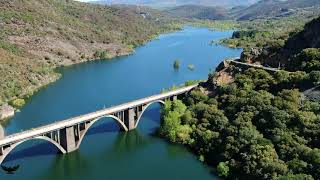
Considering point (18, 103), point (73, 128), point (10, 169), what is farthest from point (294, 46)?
point (10, 169)

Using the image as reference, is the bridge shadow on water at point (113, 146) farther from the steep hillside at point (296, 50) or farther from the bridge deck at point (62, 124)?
the steep hillside at point (296, 50)

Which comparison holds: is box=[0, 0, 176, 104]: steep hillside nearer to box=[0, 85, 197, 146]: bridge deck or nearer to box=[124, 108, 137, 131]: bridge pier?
box=[124, 108, 137, 131]: bridge pier

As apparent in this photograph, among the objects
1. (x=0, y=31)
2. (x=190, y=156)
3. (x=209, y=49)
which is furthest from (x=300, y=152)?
(x=209, y=49)

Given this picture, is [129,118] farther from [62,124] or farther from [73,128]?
[62,124]

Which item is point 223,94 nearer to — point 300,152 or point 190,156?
point 190,156

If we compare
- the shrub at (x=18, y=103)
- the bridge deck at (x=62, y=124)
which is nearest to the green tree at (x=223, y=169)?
the bridge deck at (x=62, y=124)

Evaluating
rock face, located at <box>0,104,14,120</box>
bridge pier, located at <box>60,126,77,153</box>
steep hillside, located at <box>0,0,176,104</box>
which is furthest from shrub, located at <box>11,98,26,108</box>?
bridge pier, located at <box>60,126,77,153</box>
